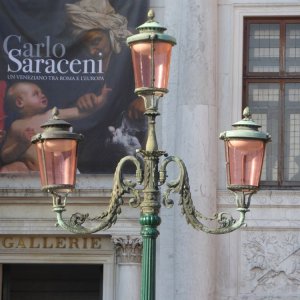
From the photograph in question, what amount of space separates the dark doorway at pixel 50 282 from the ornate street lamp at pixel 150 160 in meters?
7.90

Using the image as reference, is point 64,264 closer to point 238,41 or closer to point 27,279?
point 27,279

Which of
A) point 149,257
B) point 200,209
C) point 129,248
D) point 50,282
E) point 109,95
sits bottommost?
point 149,257

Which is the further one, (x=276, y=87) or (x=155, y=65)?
(x=276, y=87)

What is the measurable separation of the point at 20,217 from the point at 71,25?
9.86 ft

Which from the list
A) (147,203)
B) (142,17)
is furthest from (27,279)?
(147,203)

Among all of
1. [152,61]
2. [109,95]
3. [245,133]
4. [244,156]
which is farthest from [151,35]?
[109,95]

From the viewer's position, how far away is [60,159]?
15703mm

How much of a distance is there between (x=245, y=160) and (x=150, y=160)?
3.20 ft

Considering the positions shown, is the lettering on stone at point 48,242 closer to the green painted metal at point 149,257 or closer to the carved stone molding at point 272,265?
the carved stone molding at point 272,265

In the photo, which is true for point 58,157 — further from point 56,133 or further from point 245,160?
point 245,160

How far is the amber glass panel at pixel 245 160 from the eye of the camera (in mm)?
15680

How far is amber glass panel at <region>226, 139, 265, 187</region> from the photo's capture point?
617 inches

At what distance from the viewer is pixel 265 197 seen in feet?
75.7

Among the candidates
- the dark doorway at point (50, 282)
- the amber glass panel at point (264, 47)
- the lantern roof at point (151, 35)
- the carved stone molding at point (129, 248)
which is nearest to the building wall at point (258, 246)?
the amber glass panel at point (264, 47)
